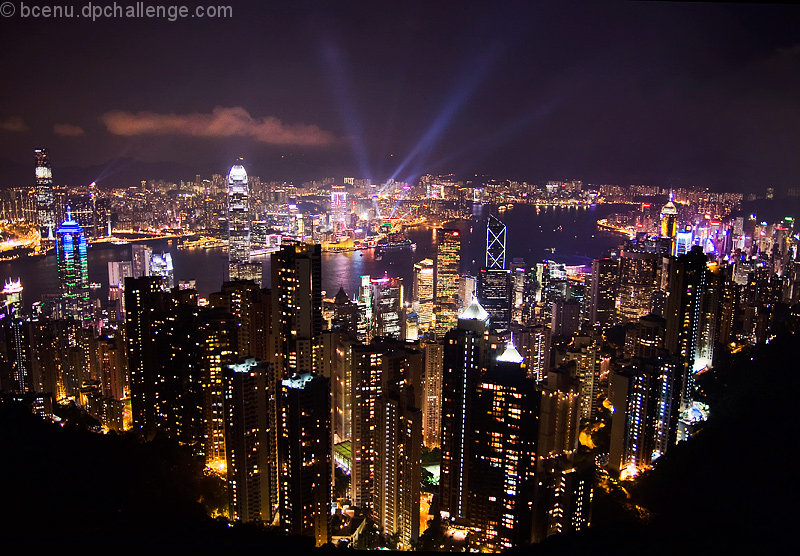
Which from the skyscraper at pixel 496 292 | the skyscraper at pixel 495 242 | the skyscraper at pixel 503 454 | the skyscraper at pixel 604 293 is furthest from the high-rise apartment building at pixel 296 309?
the skyscraper at pixel 604 293

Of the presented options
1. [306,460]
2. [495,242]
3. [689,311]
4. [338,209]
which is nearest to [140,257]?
[338,209]

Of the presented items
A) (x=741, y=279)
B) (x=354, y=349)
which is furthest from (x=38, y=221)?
(x=741, y=279)

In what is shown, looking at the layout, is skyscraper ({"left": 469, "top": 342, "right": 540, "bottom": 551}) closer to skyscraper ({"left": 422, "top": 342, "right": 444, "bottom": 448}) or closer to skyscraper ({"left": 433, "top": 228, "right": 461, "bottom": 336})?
skyscraper ({"left": 422, "top": 342, "right": 444, "bottom": 448})

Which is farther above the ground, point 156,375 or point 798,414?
point 798,414

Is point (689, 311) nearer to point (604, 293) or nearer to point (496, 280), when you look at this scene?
point (604, 293)

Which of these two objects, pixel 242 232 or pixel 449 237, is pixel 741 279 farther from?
pixel 242 232

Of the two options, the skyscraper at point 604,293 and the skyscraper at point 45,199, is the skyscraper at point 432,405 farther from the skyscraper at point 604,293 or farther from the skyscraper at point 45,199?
the skyscraper at point 45,199

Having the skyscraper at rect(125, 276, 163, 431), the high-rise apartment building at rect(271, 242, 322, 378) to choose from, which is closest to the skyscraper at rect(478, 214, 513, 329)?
the high-rise apartment building at rect(271, 242, 322, 378)
